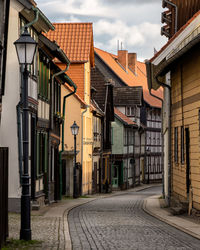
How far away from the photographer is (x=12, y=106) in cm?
1739

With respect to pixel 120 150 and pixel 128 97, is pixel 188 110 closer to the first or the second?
pixel 120 150

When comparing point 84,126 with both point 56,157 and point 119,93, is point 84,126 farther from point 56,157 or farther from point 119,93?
point 119,93

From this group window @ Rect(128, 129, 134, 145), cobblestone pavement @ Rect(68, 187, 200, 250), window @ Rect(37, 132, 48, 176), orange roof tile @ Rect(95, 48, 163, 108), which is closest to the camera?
cobblestone pavement @ Rect(68, 187, 200, 250)

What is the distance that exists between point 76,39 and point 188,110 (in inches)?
699

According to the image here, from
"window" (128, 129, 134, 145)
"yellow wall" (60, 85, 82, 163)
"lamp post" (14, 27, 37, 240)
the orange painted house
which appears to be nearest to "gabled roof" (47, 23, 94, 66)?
the orange painted house

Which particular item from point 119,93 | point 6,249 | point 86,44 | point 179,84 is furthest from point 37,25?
point 119,93

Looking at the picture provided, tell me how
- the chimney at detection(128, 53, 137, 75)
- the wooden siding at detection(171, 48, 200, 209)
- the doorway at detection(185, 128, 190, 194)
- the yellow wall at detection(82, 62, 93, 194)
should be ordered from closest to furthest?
the wooden siding at detection(171, 48, 200, 209) < the doorway at detection(185, 128, 190, 194) < the yellow wall at detection(82, 62, 93, 194) < the chimney at detection(128, 53, 137, 75)

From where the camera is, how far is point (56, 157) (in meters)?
26.6

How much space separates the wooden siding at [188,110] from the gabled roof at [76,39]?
1381cm

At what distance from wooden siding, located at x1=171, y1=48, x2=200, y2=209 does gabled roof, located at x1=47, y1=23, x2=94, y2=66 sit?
13.8 metres

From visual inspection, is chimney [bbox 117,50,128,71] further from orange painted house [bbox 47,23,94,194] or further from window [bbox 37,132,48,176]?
window [bbox 37,132,48,176]

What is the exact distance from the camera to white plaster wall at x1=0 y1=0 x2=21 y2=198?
1725 cm

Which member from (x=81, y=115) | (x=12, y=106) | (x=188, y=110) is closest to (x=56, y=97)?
(x=81, y=115)

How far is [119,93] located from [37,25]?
3902 centimetres
